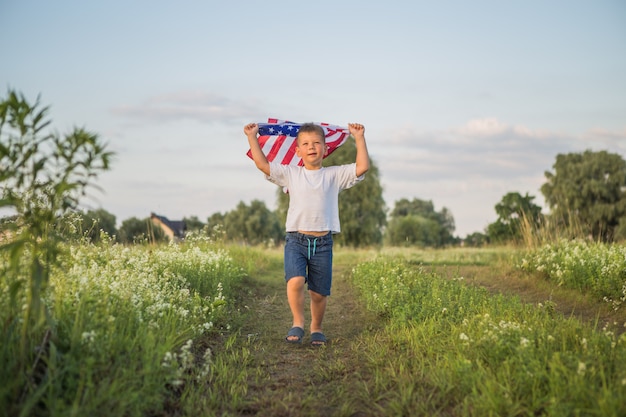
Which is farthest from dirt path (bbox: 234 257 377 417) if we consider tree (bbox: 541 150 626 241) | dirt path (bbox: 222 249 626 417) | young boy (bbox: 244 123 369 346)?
tree (bbox: 541 150 626 241)

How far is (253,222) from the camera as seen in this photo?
266 ft

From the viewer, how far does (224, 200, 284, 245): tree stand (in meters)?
80.6

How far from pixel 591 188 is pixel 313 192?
47176 millimetres

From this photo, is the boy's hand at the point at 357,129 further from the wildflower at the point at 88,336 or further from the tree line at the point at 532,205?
the tree line at the point at 532,205

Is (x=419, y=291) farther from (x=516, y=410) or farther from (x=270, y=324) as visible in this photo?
(x=516, y=410)

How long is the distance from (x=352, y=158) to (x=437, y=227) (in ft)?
142

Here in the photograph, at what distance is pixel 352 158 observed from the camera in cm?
3778

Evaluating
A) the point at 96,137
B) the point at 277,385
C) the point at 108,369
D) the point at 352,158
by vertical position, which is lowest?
the point at 277,385

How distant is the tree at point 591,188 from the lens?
153ft

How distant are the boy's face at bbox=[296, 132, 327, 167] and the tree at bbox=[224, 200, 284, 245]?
235 ft

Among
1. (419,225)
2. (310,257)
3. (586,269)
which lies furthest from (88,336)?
(419,225)

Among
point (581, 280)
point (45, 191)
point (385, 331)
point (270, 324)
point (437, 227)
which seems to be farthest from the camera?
point (437, 227)

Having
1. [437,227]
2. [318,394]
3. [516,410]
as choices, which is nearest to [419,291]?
[318,394]

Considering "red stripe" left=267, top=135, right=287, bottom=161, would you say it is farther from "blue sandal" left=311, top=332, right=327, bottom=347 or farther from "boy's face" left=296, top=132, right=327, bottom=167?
"blue sandal" left=311, top=332, right=327, bottom=347
